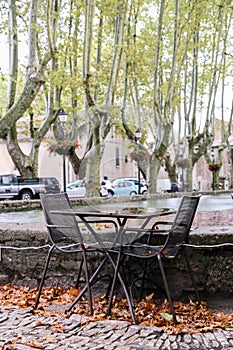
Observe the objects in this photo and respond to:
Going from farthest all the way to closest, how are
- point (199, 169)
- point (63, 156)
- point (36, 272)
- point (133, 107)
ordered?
point (199, 169), point (133, 107), point (63, 156), point (36, 272)

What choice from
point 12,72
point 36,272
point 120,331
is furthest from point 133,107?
point 120,331

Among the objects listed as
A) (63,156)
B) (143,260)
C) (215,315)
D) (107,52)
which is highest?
(107,52)

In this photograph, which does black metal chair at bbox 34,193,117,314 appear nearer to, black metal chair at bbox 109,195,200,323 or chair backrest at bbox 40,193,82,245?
chair backrest at bbox 40,193,82,245

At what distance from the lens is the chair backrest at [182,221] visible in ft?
14.2

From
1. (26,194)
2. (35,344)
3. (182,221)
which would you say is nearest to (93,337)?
(35,344)

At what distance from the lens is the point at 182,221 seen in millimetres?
4426

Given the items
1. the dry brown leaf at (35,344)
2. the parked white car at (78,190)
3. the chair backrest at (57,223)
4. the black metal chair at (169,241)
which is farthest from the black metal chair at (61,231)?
the parked white car at (78,190)

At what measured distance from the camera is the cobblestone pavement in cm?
353

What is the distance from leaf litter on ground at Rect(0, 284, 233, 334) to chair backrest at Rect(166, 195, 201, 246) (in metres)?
0.65

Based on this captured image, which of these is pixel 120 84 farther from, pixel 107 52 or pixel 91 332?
pixel 91 332

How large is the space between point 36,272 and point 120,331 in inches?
72.4

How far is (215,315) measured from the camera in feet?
14.7

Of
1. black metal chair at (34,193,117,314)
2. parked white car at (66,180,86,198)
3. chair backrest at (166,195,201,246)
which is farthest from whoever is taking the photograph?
parked white car at (66,180,86,198)

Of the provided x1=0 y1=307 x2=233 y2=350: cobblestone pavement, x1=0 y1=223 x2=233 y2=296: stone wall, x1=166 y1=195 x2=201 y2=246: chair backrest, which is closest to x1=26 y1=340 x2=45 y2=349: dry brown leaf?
x1=0 y1=307 x2=233 y2=350: cobblestone pavement
